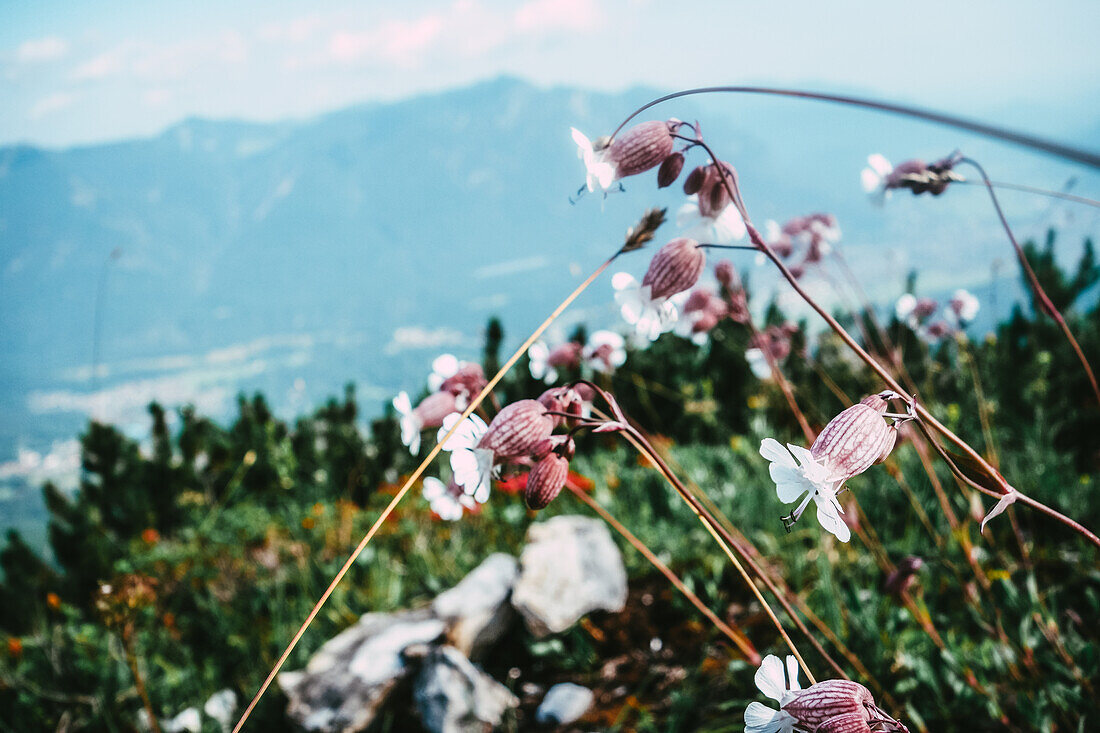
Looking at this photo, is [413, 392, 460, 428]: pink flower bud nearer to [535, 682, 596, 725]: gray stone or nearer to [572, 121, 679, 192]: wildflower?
[572, 121, 679, 192]: wildflower

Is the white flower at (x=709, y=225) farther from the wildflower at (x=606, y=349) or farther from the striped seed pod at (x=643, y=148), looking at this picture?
the wildflower at (x=606, y=349)

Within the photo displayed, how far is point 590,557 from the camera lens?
A: 5.99 ft

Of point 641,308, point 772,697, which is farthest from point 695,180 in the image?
point 772,697

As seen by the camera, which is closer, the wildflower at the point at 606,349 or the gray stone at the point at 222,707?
the wildflower at the point at 606,349

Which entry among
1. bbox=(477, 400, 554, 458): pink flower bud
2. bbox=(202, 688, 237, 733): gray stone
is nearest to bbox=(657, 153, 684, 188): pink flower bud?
bbox=(477, 400, 554, 458): pink flower bud

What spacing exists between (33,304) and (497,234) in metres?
36.2

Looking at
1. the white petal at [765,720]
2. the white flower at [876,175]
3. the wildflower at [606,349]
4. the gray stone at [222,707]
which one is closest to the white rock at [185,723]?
the gray stone at [222,707]

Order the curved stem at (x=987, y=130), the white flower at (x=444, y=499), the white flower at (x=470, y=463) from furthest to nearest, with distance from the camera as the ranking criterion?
the white flower at (x=444, y=499) < the white flower at (x=470, y=463) < the curved stem at (x=987, y=130)

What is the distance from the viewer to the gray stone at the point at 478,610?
5.51ft

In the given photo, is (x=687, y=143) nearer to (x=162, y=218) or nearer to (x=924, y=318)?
(x=924, y=318)

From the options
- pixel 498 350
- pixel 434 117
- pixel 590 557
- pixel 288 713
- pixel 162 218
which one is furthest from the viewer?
pixel 434 117

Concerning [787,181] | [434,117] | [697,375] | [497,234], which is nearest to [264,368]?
[497,234]

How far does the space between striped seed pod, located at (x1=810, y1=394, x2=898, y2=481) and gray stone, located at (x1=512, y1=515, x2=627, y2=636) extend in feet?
4.26

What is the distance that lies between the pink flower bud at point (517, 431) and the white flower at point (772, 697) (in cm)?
26
